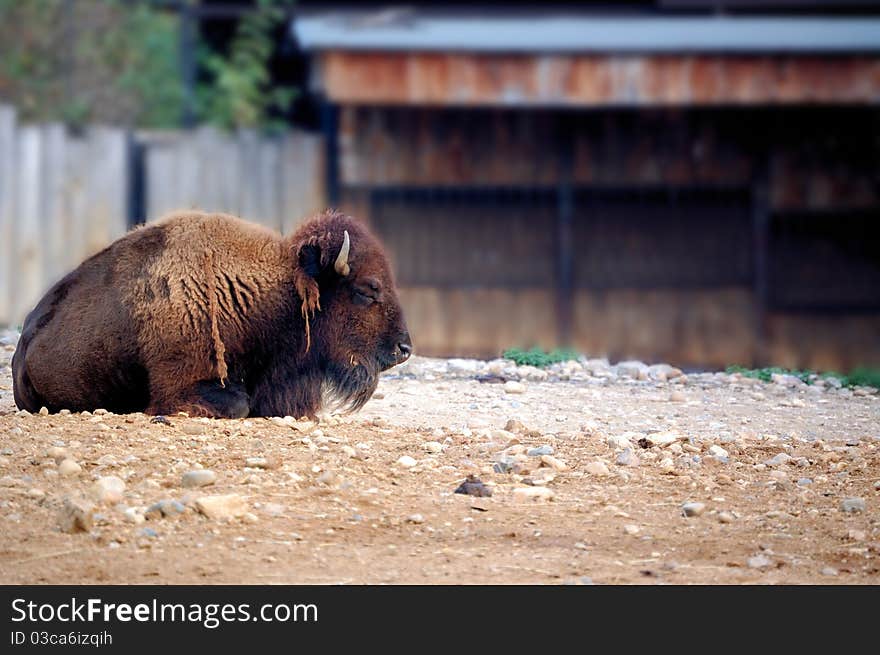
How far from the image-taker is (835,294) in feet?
44.3

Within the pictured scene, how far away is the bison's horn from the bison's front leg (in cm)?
78

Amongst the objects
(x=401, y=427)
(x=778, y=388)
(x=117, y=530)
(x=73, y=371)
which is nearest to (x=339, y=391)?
(x=401, y=427)

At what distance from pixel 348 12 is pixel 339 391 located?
774 centimetres

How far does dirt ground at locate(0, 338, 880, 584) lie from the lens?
171 inches

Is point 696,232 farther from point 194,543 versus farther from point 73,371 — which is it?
point 194,543

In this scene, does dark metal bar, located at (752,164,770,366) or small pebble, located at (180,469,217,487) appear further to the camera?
dark metal bar, located at (752,164,770,366)

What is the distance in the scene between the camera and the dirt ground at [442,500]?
4.35 m

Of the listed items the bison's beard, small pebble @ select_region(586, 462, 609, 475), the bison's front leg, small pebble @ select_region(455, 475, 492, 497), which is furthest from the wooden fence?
small pebble @ select_region(455, 475, 492, 497)

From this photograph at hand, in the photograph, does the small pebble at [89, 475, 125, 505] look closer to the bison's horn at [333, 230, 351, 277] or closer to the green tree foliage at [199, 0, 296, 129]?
the bison's horn at [333, 230, 351, 277]

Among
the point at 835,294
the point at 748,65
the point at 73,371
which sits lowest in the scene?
the point at 835,294

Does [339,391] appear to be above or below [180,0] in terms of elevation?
below

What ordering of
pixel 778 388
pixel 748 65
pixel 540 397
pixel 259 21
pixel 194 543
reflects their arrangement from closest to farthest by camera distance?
pixel 194 543
pixel 540 397
pixel 778 388
pixel 748 65
pixel 259 21

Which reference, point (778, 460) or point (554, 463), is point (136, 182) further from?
point (778, 460)

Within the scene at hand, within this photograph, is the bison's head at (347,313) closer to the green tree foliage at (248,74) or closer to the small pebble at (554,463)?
the small pebble at (554,463)
